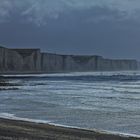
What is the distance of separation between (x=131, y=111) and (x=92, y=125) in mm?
7496

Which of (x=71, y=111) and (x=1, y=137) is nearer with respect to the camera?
(x=1, y=137)

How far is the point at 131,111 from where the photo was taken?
29.5 m

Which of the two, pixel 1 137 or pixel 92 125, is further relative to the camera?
pixel 92 125

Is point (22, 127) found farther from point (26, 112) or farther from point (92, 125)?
point (26, 112)

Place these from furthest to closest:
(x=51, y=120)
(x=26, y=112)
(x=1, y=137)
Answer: (x=26, y=112), (x=51, y=120), (x=1, y=137)

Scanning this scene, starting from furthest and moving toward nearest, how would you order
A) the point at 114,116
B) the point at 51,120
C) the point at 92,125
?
the point at 114,116, the point at 51,120, the point at 92,125

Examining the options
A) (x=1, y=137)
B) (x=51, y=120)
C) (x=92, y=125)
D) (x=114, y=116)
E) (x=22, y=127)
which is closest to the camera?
(x=1, y=137)

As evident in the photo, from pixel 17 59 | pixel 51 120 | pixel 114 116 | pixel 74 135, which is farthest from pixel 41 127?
pixel 17 59

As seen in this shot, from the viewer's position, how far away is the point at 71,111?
2955cm

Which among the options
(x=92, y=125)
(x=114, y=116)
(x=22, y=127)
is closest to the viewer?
(x=22, y=127)

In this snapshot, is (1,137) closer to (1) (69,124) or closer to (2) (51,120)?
(1) (69,124)

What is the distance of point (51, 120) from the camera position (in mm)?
24422

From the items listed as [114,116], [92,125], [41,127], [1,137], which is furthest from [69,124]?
[1,137]

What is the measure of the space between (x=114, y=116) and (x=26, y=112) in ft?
18.5
